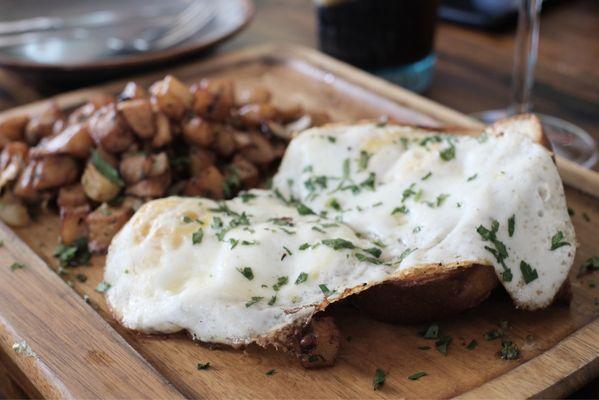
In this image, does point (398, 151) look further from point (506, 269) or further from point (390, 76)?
point (390, 76)

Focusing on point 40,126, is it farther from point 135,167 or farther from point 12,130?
point 135,167

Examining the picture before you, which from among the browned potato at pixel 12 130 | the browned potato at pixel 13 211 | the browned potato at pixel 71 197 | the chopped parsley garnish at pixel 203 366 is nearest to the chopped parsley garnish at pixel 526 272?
the chopped parsley garnish at pixel 203 366

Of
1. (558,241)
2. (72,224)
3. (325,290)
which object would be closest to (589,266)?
(558,241)

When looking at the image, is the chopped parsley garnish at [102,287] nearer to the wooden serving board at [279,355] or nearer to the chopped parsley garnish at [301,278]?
the wooden serving board at [279,355]

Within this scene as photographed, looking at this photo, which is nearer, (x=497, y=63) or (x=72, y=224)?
(x=72, y=224)

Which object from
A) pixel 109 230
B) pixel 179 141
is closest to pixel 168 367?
pixel 109 230

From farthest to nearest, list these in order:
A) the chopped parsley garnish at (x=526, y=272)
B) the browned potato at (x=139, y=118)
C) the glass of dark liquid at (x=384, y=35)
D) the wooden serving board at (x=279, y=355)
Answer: the glass of dark liquid at (x=384, y=35) → the browned potato at (x=139, y=118) → the chopped parsley garnish at (x=526, y=272) → the wooden serving board at (x=279, y=355)
